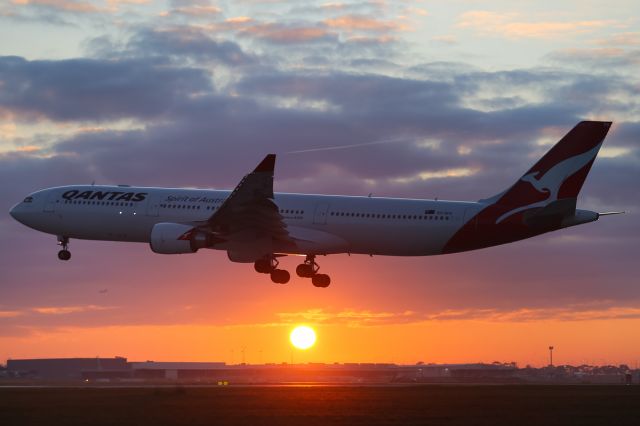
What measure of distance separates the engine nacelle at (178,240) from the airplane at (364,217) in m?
0.06

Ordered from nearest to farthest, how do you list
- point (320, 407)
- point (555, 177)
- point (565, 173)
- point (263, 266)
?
point (320, 407), point (565, 173), point (555, 177), point (263, 266)

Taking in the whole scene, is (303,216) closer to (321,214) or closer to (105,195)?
(321,214)

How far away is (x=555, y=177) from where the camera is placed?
67.8m

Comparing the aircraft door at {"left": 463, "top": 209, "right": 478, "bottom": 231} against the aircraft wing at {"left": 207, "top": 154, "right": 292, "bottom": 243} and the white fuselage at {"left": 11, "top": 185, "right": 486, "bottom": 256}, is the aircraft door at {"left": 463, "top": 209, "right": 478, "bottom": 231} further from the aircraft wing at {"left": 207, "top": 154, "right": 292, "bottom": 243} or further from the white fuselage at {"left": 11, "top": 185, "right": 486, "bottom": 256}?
the aircraft wing at {"left": 207, "top": 154, "right": 292, "bottom": 243}

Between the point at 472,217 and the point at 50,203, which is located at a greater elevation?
the point at 50,203

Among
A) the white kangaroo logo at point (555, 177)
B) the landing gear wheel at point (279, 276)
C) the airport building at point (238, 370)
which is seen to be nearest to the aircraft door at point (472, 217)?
the white kangaroo logo at point (555, 177)

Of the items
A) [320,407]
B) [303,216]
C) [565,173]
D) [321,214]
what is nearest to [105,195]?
[303,216]

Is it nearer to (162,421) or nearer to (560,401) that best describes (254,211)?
(560,401)

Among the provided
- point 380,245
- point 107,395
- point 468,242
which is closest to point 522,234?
point 468,242

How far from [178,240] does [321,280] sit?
1174 centimetres

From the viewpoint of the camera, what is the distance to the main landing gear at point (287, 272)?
72688mm

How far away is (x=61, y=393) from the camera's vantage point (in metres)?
56.5

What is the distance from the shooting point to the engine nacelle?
67.6 metres

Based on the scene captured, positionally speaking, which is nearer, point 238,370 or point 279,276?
point 279,276
